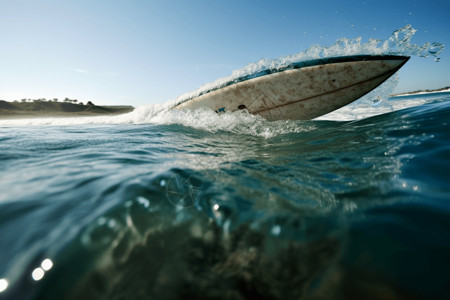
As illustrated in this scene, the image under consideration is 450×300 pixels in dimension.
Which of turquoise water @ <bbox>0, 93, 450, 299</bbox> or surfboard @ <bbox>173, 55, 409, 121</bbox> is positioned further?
surfboard @ <bbox>173, 55, 409, 121</bbox>

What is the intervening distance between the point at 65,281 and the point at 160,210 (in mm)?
409

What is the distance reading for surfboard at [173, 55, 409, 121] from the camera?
3492 millimetres

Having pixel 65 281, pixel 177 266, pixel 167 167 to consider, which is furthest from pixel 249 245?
pixel 167 167

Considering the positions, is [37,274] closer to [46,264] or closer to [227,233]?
[46,264]

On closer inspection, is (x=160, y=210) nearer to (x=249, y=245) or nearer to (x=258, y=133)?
(x=249, y=245)

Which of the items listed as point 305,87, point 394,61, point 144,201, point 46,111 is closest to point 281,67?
point 305,87

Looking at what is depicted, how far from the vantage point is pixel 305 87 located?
3.92 m

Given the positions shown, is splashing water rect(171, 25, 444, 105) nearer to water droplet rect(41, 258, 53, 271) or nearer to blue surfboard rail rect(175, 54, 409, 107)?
blue surfboard rail rect(175, 54, 409, 107)

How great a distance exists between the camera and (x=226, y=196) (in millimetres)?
1116

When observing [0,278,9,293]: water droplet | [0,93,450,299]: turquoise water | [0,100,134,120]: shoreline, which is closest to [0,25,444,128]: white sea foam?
[0,93,450,299]: turquoise water

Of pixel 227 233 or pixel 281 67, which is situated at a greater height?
pixel 281 67

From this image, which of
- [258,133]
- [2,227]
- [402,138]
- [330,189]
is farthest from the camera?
[258,133]

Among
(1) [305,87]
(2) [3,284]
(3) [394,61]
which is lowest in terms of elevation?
(2) [3,284]

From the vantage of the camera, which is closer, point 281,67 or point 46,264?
point 46,264
